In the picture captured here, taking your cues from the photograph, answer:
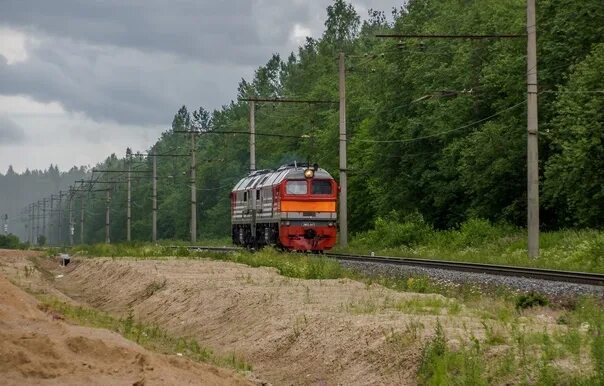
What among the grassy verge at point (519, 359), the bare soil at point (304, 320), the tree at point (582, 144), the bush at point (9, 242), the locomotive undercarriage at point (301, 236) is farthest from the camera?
the bush at point (9, 242)

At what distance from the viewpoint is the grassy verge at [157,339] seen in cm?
1659

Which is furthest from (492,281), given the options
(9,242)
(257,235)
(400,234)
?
(9,242)

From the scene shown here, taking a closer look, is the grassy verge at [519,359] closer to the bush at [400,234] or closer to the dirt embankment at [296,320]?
the dirt embankment at [296,320]

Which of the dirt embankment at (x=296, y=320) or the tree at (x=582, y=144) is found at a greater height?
the tree at (x=582, y=144)

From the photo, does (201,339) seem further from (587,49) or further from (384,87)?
(384,87)

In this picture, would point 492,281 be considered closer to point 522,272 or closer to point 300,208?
point 522,272

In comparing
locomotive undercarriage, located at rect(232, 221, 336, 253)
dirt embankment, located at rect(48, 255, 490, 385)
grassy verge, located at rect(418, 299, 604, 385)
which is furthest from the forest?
grassy verge, located at rect(418, 299, 604, 385)

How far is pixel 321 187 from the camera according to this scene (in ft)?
141

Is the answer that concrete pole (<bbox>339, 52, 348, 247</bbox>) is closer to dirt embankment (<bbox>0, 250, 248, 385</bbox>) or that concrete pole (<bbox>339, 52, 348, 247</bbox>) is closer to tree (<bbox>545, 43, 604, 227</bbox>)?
tree (<bbox>545, 43, 604, 227</bbox>)

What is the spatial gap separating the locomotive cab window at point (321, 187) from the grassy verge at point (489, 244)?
3.31 m

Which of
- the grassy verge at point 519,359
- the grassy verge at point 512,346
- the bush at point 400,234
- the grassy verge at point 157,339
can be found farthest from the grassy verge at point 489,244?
the grassy verge at point 519,359

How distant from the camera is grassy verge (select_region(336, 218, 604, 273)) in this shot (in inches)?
1201

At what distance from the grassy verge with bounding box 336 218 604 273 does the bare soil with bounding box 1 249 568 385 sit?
7.50 m

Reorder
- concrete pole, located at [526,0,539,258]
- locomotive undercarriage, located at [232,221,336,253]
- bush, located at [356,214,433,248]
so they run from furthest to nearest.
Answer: bush, located at [356,214,433,248], locomotive undercarriage, located at [232,221,336,253], concrete pole, located at [526,0,539,258]
